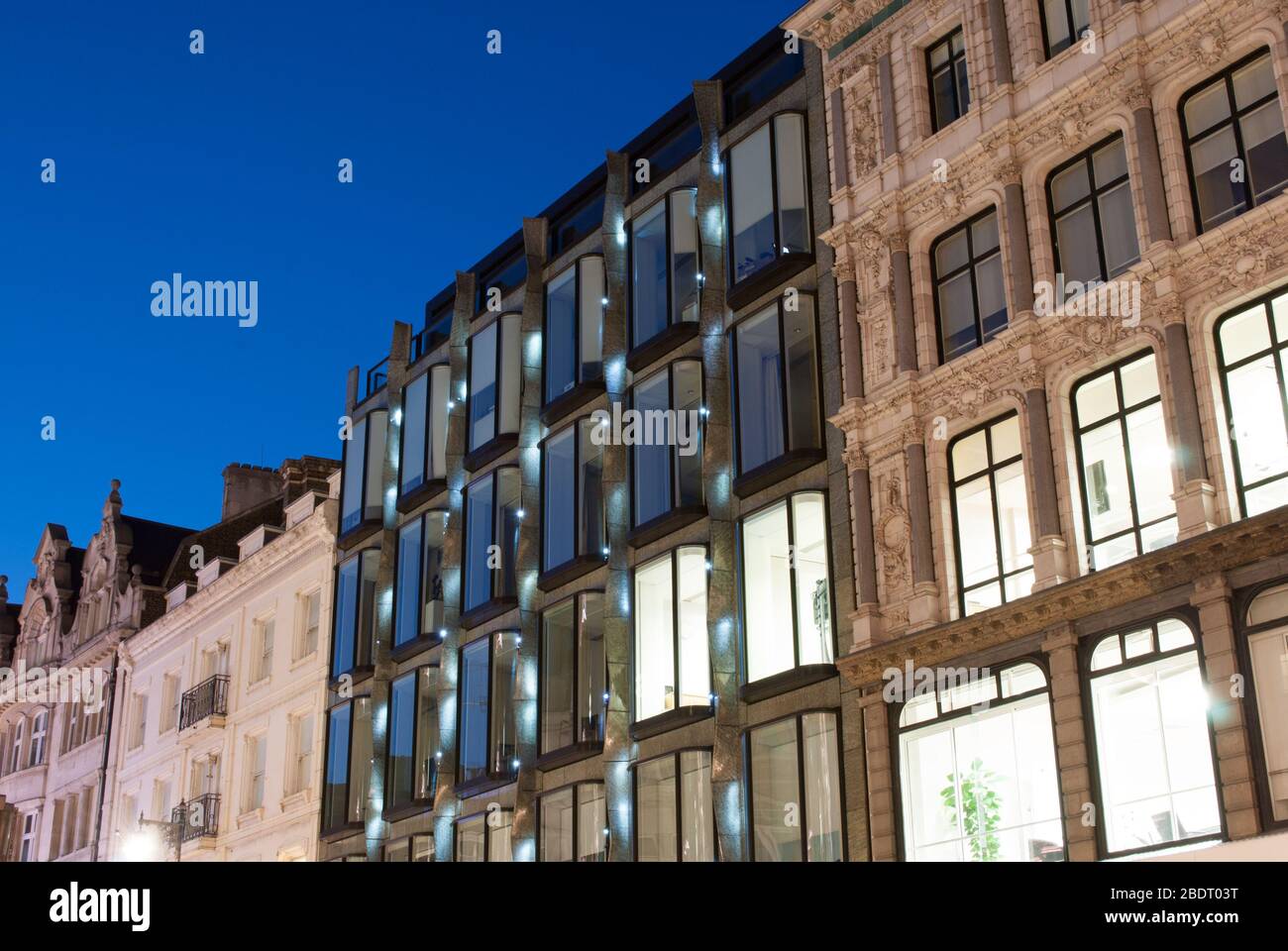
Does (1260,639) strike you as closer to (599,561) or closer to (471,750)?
(599,561)

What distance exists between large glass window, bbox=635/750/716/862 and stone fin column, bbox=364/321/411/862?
10368 millimetres

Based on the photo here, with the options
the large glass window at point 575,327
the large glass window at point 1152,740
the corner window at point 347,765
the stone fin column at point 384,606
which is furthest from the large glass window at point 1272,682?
the corner window at point 347,765

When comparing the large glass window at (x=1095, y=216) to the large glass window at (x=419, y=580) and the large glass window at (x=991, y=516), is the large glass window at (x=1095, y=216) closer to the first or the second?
the large glass window at (x=991, y=516)

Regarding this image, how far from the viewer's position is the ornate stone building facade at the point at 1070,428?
2112 centimetres

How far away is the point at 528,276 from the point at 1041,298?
16947mm

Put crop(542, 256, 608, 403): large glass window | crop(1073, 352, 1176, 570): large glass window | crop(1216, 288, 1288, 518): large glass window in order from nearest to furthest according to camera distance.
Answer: crop(1216, 288, 1288, 518): large glass window → crop(1073, 352, 1176, 570): large glass window → crop(542, 256, 608, 403): large glass window

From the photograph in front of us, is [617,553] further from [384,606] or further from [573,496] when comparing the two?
[384,606]

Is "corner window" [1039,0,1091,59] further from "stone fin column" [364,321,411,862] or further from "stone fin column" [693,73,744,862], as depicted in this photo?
"stone fin column" [364,321,411,862]

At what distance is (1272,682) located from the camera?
20109 millimetres

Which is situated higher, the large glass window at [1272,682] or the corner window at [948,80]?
the corner window at [948,80]

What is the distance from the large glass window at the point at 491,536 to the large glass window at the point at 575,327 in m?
2.60

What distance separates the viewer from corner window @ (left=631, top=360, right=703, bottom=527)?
3200 cm

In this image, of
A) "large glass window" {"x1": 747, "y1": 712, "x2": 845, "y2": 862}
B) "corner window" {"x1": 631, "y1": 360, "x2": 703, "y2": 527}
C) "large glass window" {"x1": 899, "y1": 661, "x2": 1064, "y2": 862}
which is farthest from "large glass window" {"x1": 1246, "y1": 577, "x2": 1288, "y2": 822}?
"corner window" {"x1": 631, "y1": 360, "x2": 703, "y2": 527}

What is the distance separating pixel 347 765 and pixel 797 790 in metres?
17.9
